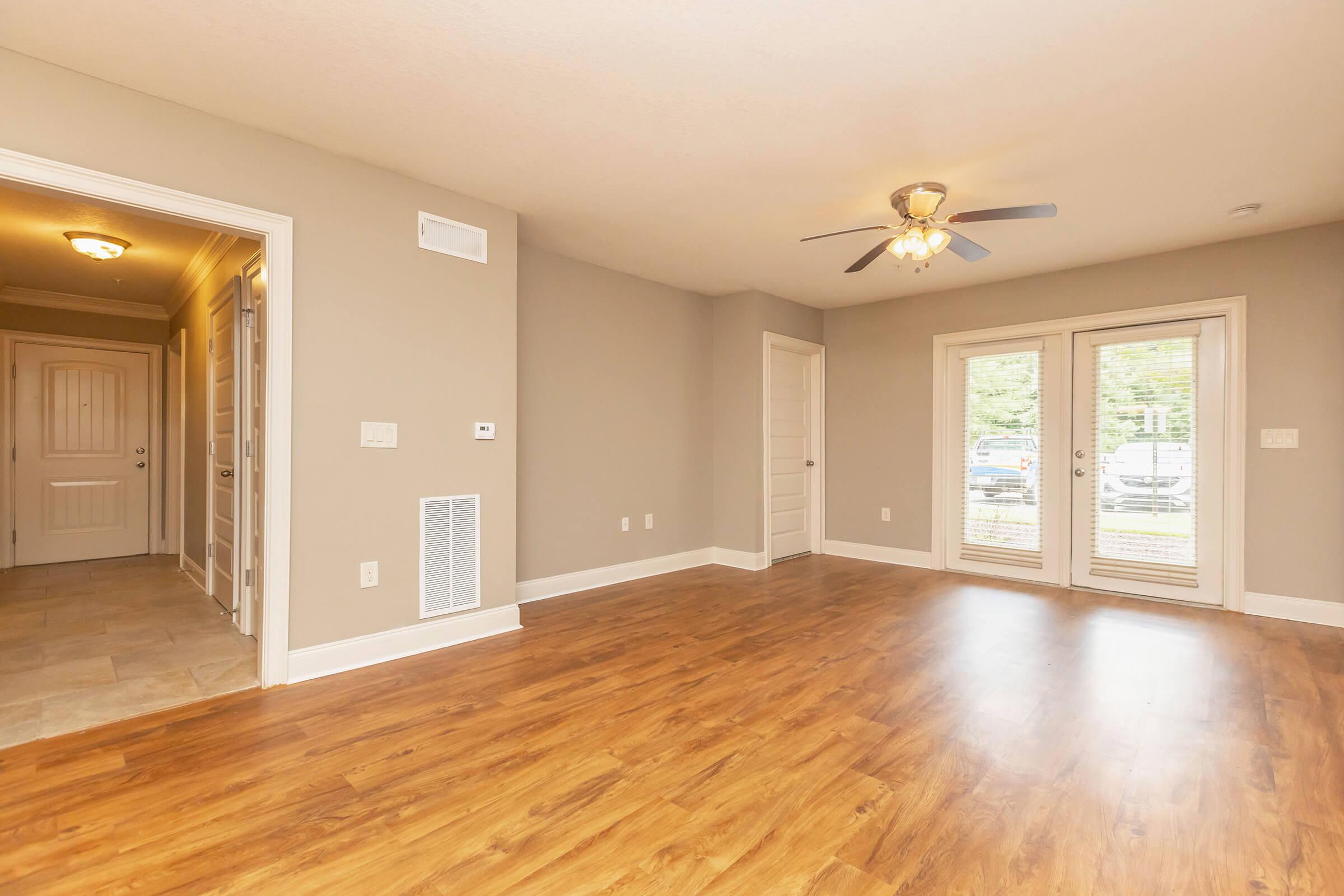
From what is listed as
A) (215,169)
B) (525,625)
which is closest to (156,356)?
(215,169)

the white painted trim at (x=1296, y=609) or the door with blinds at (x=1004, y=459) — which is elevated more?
the door with blinds at (x=1004, y=459)

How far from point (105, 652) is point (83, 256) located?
331cm

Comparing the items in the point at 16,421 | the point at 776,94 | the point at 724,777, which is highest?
the point at 776,94

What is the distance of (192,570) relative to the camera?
530cm

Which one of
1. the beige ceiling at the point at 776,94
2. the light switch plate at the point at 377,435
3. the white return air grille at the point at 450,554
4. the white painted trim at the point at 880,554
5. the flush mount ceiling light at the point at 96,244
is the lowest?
the white painted trim at the point at 880,554

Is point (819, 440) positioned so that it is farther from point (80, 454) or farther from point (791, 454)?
point (80, 454)

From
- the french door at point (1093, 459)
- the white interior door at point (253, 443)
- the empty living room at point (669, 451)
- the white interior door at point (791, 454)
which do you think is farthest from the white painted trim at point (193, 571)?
the french door at point (1093, 459)

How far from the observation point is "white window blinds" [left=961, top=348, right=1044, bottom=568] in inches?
204

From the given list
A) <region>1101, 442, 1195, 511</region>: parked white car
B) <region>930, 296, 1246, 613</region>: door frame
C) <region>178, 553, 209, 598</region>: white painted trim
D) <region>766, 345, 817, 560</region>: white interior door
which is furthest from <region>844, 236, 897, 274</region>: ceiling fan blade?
<region>178, 553, 209, 598</region>: white painted trim

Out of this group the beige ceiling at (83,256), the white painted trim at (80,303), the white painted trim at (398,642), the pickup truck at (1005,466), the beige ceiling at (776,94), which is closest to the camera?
the beige ceiling at (776,94)

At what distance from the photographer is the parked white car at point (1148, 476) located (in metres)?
4.46

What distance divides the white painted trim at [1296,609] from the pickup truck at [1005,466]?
4.94 feet

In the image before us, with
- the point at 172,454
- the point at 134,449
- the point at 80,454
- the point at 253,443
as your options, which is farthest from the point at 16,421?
the point at 253,443

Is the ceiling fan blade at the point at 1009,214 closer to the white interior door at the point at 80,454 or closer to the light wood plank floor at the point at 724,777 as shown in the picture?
the light wood plank floor at the point at 724,777
